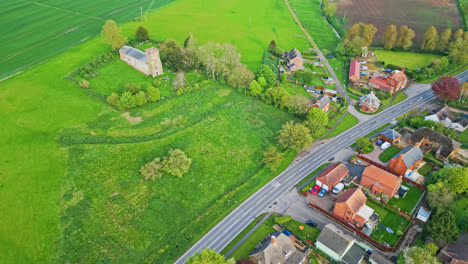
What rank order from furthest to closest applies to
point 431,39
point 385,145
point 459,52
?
point 431,39 → point 459,52 → point 385,145

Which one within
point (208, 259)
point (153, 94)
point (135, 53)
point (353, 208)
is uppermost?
point (135, 53)

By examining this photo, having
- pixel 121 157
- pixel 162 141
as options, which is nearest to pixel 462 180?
pixel 162 141

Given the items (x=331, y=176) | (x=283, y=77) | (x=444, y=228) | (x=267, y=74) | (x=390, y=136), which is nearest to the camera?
(x=444, y=228)

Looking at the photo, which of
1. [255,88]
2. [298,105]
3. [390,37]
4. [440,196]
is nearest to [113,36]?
[255,88]

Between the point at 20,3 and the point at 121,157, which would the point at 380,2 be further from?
the point at 20,3

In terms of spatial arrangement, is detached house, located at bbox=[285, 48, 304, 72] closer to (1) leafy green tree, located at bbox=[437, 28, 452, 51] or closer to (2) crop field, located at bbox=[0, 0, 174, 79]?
(1) leafy green tree, located at bbox=[437, 28, 452, 51]

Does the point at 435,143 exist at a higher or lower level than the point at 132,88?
lower

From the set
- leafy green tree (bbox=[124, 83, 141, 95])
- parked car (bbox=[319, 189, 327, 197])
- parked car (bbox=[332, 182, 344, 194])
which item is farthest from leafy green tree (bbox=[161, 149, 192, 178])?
parked car (bbox=[332, 182, 344, 194])

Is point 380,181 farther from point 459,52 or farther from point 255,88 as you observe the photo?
point 459,52
